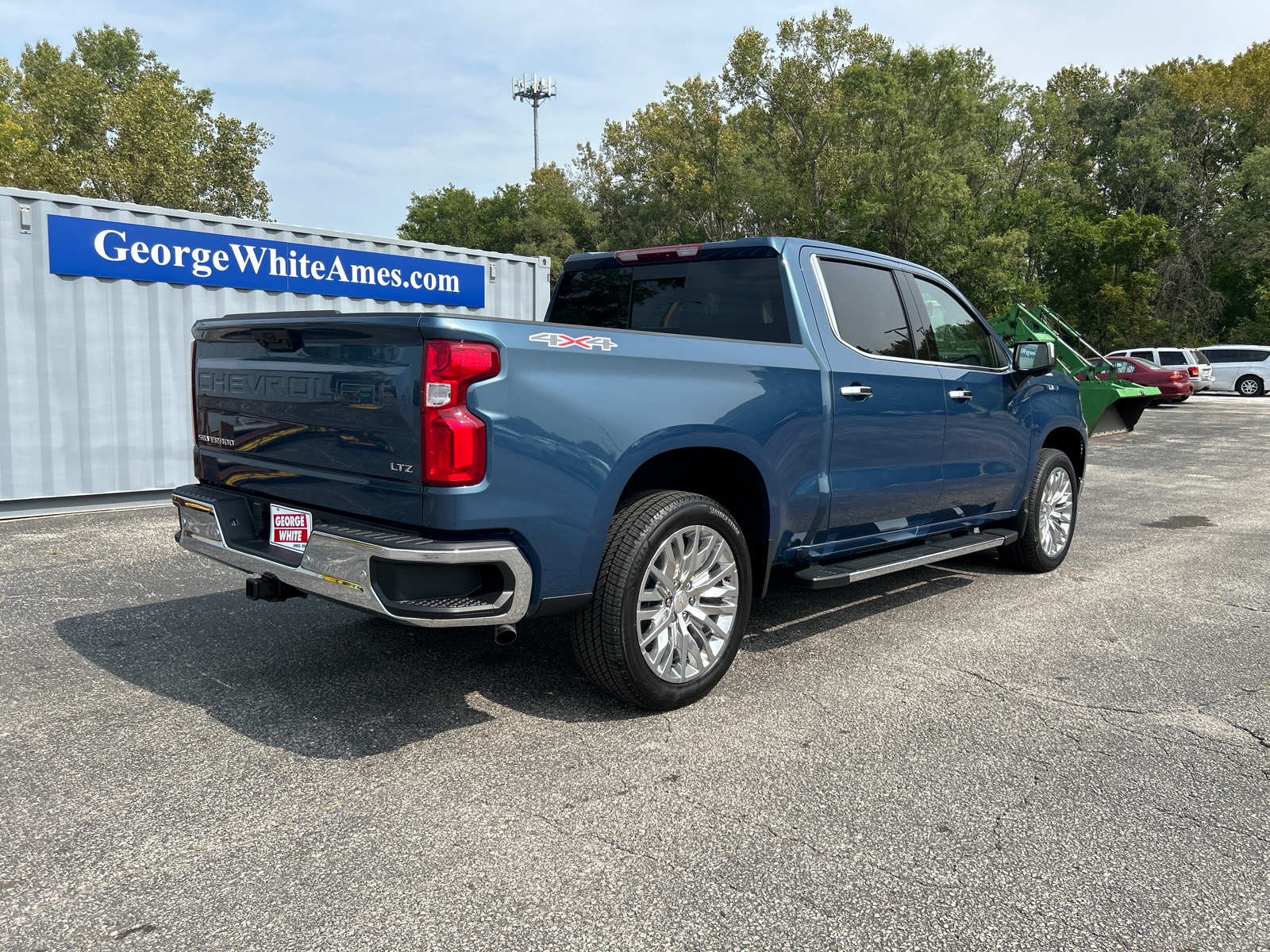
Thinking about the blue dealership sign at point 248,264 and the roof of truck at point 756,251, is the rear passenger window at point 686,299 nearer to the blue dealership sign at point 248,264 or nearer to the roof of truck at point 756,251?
the roof of truck at point 756,251

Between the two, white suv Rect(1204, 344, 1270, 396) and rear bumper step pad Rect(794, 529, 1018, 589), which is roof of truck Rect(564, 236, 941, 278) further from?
white suv Rect(1204, 344, 1270, 396)

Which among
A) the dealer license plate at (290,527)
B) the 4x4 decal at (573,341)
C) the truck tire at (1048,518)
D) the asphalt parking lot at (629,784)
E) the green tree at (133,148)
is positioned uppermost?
the green tree at (133,148)

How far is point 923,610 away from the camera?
5.64m

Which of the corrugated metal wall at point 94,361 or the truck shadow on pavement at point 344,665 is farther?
the corrugated metal wall at point 94,361

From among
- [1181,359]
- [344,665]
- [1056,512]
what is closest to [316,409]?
[344,665]

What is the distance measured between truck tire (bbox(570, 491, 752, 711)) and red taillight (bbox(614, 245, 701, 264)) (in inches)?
60.4

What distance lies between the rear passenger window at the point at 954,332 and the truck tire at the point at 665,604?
7.14 ft

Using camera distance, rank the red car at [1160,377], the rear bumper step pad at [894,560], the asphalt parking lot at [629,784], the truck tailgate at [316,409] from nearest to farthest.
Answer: the asphalt parking lot at [629,784], the truck tailgate at [316,409], the rear bumper step pad at [894,560], the red car at [1160,377]

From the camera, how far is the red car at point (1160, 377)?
25984 mm

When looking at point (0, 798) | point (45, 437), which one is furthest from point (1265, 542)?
point (45, 437)

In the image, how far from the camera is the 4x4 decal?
3.34 m

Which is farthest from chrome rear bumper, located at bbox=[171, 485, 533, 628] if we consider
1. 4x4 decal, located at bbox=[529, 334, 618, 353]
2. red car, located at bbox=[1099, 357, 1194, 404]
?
red car, located at bbox=[1099, 357, 1194, 404]

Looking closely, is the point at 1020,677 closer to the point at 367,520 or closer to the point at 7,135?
the point at 367,520

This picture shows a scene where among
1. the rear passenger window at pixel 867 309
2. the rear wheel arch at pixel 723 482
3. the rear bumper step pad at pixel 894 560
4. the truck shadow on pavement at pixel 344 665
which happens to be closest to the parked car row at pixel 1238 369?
the rear bumper step pad at pixel 894 560
